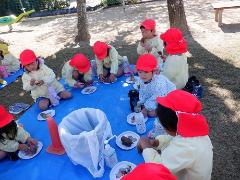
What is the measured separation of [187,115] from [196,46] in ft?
16.5

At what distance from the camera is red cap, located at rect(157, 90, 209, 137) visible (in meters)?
2.38

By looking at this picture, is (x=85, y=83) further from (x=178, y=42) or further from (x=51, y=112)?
(x=178, y=42)

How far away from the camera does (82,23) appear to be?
8609mm

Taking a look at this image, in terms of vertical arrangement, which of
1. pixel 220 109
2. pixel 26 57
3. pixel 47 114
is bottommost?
pixel 220 109

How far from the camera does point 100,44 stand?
5.22m

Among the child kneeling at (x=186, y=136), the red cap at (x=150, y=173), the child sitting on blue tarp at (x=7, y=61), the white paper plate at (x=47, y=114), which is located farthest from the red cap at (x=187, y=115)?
the child sitting on blue tarp at (x=7, y=61)

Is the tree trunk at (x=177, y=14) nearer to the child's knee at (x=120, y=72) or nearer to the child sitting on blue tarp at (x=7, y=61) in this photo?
the child's knee at (x=120, y=72)

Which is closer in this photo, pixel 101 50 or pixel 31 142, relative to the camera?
pixel 31 142

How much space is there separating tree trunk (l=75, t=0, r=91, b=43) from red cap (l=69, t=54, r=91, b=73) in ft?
11.9

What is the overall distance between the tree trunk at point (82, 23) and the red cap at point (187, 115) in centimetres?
662

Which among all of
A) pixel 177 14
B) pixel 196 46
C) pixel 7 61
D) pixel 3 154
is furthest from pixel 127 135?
pixel 177 14

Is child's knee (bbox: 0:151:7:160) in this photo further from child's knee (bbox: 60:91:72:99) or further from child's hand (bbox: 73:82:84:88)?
child's hand (bbox: 73:82:84:88)

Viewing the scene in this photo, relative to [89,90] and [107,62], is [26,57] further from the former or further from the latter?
[107,62]

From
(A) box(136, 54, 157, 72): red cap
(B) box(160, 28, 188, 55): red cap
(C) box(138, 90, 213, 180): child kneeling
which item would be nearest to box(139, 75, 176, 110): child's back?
(A) box(136, 54, 157, 72): red cap
